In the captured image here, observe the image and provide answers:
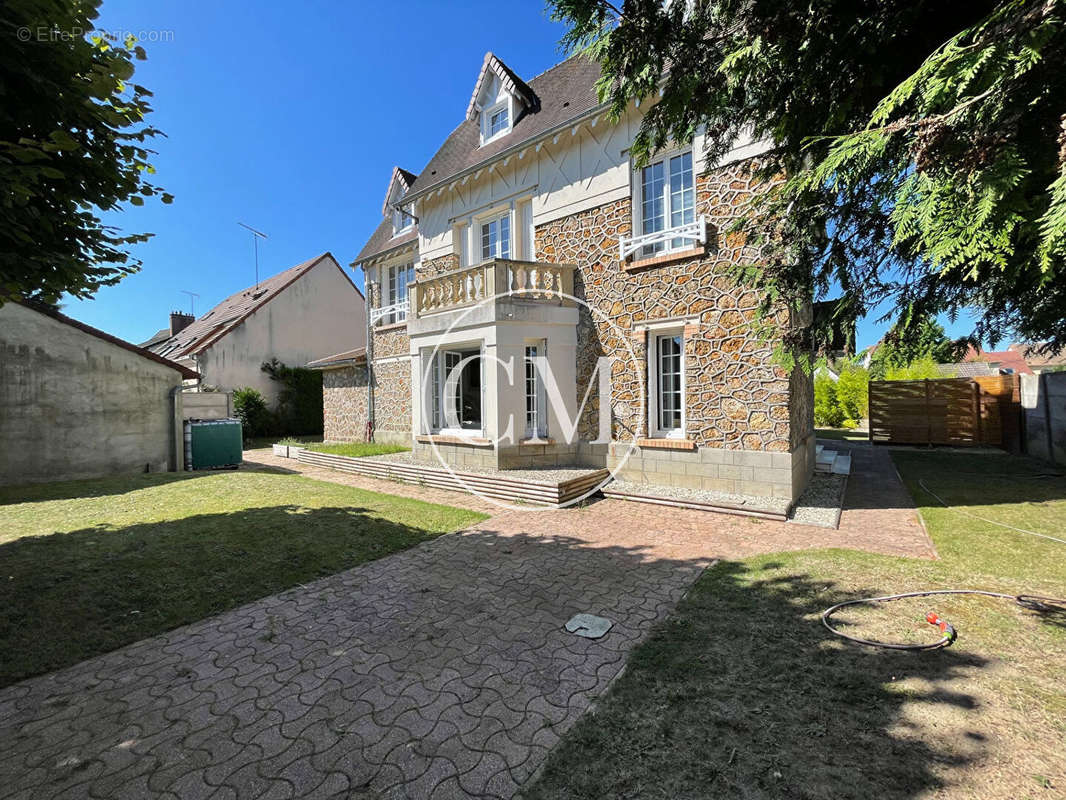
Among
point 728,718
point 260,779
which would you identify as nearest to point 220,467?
point 260,779

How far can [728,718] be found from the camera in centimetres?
280

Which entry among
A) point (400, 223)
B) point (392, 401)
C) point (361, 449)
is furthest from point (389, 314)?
point (361, 449)

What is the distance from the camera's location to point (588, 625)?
4020mm

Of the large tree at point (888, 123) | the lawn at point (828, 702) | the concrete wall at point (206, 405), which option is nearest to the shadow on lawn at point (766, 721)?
the lawn at point (828, 702)

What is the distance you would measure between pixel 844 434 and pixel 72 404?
91.9 feet

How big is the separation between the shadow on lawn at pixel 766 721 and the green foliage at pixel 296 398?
77.3ft

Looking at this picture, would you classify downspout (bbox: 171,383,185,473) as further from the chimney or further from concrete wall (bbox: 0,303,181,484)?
the chimney

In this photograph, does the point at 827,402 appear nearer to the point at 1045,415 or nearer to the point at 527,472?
the point at 1045,415

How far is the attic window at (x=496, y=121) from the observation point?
13.6 m

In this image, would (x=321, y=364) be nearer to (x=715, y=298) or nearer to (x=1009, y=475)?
(x=715, y=298)

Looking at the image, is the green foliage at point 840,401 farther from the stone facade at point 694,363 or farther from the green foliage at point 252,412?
the green foliage at point 252,412

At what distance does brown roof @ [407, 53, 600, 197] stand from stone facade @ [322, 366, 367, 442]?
24.1 feet

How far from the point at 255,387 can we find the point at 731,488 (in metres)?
22.5

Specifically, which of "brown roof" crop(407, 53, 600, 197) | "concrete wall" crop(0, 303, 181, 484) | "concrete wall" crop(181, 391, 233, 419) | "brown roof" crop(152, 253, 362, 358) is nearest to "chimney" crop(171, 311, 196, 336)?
"brown roof" crop(152, 253, 362, 358)
